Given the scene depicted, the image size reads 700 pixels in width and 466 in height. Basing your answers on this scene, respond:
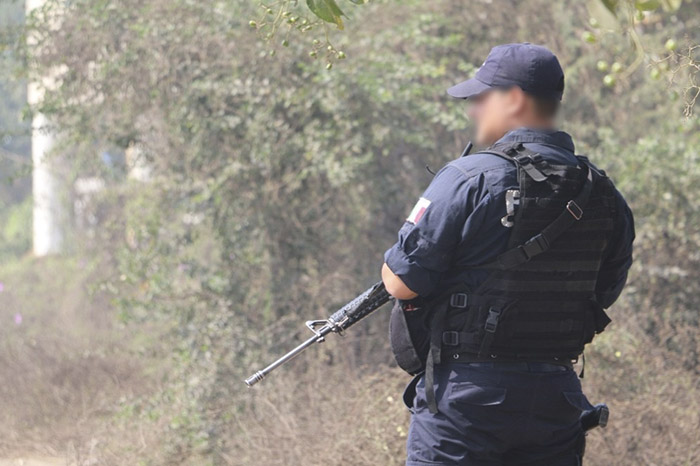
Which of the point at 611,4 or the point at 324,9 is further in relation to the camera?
the point at 324,9

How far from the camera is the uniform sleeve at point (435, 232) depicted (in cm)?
237

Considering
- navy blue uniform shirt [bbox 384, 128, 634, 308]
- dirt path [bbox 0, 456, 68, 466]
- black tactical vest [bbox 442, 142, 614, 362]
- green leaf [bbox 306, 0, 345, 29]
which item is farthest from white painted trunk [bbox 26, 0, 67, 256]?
black tactical vest [bbox 442, 142, 614, 362]

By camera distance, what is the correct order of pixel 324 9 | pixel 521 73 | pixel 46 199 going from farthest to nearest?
pixel 46 199 → pixel 324 9 → pixel 521 73

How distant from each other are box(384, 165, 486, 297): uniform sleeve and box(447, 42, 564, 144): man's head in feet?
0.77

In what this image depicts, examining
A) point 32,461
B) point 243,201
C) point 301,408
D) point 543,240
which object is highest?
point 543,240

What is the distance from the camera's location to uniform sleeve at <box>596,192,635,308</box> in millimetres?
2621

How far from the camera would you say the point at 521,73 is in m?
2.47

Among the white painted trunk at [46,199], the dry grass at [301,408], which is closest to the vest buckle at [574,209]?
the dry grass at [301,408]

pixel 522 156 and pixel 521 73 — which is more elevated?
pixel 521 73

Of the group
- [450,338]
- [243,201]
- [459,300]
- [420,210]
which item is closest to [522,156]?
[420,210]

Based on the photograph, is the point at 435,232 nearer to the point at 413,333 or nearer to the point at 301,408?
the point at 413,333

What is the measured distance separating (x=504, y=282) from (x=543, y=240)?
0.15m

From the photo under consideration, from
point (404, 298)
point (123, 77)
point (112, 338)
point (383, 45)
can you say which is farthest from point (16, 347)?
point (404, 298)

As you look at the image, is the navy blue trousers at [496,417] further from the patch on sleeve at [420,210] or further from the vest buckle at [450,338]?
the patch on sleeve at [420,210]
